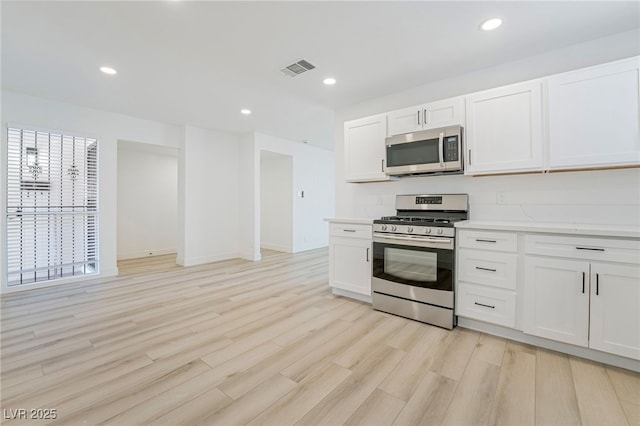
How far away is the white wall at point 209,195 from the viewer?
17.0ft

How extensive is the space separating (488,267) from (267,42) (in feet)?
8.87

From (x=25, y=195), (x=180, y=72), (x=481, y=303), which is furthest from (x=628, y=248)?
(x=25, y=195)

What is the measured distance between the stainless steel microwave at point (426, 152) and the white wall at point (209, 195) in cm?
372

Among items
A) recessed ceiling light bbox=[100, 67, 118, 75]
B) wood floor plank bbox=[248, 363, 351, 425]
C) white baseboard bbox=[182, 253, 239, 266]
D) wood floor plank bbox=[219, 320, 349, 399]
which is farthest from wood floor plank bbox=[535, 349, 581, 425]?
white baseboard bbox=[182, 253, 239, 266]

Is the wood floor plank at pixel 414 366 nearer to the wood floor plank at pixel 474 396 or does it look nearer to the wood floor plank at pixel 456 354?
the wood floor plank at pixel 456 354

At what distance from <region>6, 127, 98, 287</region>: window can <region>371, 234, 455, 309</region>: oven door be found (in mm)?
4257

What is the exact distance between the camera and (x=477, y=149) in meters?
2.64

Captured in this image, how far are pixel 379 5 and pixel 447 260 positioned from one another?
2.09 m

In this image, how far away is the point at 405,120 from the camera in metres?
3.06

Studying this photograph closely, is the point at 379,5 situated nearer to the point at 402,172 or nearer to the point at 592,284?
the point at 402,172

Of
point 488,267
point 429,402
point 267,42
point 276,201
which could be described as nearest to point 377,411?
point 429,402

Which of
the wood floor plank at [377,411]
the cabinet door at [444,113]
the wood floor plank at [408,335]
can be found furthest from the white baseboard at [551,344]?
the cabinet door at [444,113]

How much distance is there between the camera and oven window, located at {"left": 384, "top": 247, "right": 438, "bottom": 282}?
103 inches

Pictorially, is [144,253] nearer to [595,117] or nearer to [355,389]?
[355,389]
